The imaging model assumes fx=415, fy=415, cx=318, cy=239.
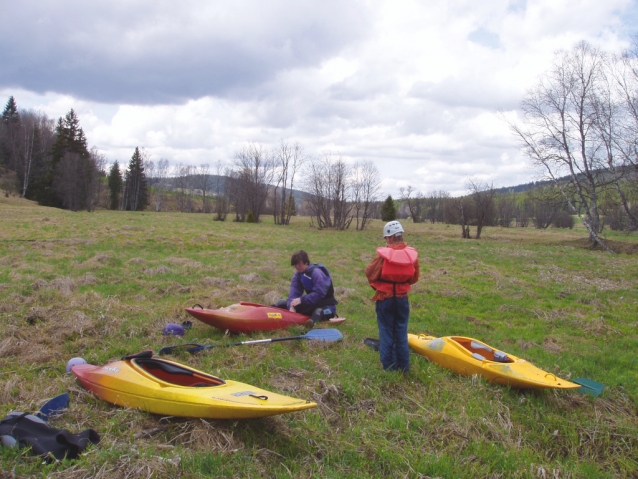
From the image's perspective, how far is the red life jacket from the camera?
468 cm

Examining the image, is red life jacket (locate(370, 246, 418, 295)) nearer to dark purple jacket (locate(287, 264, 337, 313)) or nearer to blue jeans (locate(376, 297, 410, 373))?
blue jeans (locate(376, 297, 410, 373))

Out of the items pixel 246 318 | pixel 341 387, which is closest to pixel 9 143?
pixel 246 318

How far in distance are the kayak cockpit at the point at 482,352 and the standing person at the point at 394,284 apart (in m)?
1.13

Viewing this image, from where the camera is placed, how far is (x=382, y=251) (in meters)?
4.72

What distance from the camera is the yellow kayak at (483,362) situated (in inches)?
188

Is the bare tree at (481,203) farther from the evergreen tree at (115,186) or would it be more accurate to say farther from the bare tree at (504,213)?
the evergreen tree at (115,186)

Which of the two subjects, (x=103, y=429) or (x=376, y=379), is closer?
(x=103, y=429)

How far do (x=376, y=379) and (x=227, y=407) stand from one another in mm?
2044

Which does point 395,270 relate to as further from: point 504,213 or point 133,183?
point 504,213

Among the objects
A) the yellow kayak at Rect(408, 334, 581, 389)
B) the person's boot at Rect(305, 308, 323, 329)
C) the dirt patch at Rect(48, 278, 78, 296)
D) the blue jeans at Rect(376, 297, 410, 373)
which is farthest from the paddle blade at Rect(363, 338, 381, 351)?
the dirt patch at Rect(48, 278, 78, 296)

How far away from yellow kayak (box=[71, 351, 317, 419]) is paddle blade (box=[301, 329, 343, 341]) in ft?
7.05

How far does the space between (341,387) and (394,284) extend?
4.27 feet

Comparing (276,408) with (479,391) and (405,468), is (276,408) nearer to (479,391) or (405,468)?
(405,468)

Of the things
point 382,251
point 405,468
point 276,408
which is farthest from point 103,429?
point 382,251
